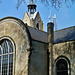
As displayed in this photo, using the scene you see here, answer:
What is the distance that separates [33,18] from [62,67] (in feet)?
111

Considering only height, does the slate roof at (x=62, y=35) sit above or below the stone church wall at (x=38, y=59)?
above

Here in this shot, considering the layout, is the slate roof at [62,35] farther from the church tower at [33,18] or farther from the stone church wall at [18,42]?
the church tower at [33,18]

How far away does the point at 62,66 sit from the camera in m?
15.9

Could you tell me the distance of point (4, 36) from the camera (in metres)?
18.1

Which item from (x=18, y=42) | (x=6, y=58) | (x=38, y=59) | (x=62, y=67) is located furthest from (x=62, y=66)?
(x=6, y=58)

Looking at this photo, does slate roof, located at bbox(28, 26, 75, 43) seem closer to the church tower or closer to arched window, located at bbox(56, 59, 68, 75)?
arched window, located at bbox(56, 59, 68, 75)

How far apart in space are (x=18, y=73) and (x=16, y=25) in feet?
15.8

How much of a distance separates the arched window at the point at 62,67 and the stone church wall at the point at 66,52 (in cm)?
43

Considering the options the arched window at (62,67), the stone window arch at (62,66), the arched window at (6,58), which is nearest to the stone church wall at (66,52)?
the stone window arch at (62,66)

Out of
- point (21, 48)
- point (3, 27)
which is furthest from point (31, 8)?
point (21, 48)

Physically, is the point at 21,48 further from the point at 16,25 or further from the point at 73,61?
the point at 73,61

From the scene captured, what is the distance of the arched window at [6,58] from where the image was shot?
54.9 ft

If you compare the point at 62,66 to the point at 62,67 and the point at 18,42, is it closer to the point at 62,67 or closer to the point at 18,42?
the point at 62,67

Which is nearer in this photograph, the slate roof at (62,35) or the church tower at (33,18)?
the slate roof at (62,35)
